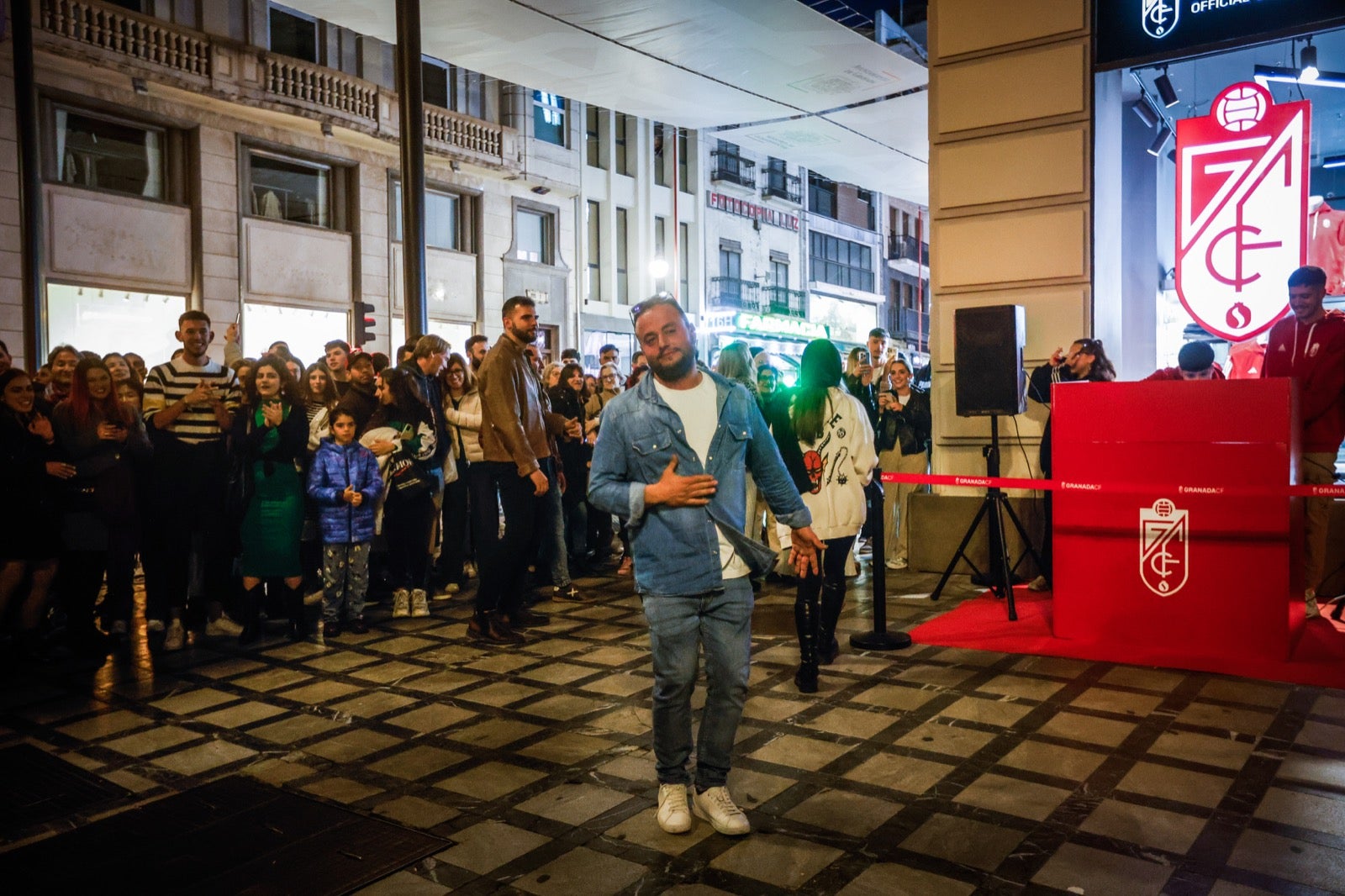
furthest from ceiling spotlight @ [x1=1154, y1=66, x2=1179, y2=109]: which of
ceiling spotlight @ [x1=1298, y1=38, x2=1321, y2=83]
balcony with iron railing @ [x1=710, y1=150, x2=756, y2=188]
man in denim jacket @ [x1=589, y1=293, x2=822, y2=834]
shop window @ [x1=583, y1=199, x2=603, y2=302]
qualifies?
balcony with iron railing @ [x1=710, y1=150, x2=756, y2=188]

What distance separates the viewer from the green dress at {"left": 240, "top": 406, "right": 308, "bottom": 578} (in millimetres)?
6789

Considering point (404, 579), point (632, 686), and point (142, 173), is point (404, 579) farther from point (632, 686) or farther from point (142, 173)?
point (142, 173)

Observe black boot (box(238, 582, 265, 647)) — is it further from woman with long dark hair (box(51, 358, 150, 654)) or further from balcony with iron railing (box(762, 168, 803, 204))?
balcony with iron railing (box(762, 168, 803, 204))

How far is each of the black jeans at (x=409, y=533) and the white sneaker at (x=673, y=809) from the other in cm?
450

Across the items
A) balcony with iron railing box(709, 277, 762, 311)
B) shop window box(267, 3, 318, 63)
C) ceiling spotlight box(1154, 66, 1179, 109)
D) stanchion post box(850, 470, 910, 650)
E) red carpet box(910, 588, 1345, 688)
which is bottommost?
red carpet box(910, 588, 1345, 688)

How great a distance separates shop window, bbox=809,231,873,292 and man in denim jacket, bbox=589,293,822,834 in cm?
3838

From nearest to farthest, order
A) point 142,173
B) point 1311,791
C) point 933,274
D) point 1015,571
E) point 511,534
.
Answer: point 1311,791, point 511,534, point 1015,571, point 933,274, point 142,173

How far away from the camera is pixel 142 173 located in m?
18.0

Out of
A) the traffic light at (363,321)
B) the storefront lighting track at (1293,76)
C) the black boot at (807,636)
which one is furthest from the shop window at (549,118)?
the black boot at (807,636)

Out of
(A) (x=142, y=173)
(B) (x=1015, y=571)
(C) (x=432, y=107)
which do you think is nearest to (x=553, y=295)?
(C) (x=432, y=107)

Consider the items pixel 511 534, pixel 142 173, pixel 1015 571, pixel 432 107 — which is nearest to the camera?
pixel 511 534

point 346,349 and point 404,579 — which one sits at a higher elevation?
point 346,349

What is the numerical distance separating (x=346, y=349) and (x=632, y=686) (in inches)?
192

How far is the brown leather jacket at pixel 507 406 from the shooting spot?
6.61 metres
